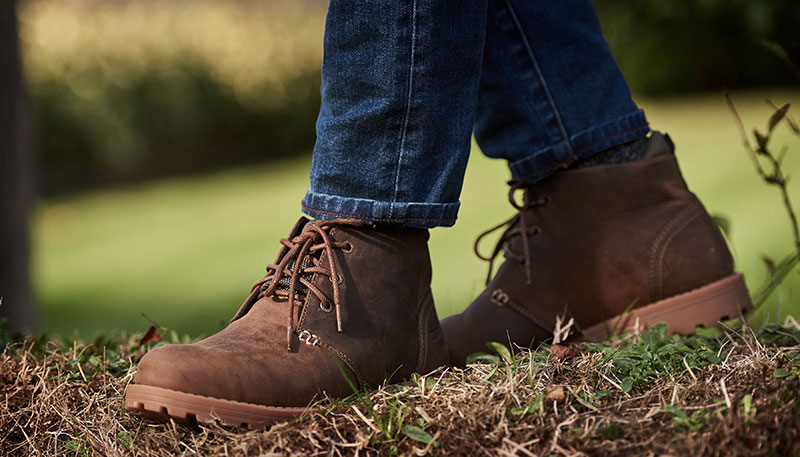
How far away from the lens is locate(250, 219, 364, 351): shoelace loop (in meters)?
1.32

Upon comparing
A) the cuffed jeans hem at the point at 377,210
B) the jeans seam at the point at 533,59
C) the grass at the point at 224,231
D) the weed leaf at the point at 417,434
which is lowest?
the grass at the point at 224,231

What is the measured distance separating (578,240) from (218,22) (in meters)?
9.00

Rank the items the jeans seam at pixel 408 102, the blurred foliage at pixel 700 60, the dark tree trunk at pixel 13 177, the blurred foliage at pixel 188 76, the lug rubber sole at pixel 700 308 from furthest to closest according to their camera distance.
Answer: the blurred foliage at pixel 188 76 → the blurred foliage at pixel 700 60 → the dark tree trunk at pixel 13 177 → the lug rubber sole at pixel 700 308 → the jeans seam at pixel 408 102

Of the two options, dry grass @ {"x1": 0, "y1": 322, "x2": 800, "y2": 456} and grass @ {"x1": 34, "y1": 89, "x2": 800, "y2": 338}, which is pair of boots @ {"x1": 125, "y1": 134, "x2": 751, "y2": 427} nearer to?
dry grass @ {"x1": 0, "y1": 322, "x2": 800, "y2": 456}

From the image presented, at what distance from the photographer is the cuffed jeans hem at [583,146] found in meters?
1.61

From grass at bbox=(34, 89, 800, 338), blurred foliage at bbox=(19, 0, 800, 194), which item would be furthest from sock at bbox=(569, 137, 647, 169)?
blurred foliage at bbox=(19, 0, 800, 194)

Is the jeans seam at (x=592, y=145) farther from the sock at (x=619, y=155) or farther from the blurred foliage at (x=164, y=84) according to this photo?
the blurred foliage at (x=164, y=84)

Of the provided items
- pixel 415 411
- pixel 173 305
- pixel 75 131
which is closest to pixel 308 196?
pixel 415 411

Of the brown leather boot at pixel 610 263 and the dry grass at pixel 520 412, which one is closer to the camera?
the dry grass at pixel 520 412

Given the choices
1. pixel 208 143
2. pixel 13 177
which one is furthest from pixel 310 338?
pixel 208 143

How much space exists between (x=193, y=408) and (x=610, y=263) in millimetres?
944

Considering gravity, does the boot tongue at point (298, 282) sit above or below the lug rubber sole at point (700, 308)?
above

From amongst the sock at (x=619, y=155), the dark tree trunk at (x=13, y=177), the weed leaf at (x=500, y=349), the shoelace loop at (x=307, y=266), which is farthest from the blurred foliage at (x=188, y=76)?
the shoelace loop at (x=307, y=266)

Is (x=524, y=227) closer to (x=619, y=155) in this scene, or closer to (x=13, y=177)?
(x=619, y=155)
